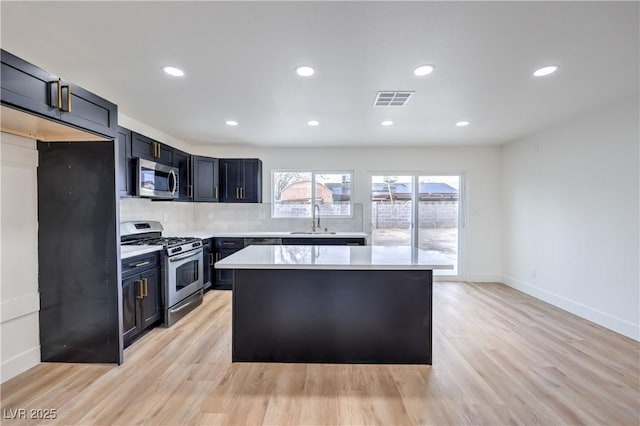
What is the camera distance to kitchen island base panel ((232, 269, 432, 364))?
2438 mm

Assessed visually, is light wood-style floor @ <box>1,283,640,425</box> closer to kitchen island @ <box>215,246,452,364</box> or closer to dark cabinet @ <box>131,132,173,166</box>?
kitchen island @ <box>215,246,452,364</box>

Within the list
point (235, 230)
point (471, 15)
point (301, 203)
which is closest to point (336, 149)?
point (301, 203)

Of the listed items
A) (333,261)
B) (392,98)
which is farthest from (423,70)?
(333,261)

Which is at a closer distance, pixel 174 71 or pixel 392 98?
pixel 174 71

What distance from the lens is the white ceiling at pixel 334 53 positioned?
1662 mm

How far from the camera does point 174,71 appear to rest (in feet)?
7.74

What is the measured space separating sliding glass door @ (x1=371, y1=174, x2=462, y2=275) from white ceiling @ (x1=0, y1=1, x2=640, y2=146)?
1949mm

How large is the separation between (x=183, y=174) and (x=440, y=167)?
14.4 feet

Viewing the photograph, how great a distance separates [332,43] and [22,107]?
1.95 m

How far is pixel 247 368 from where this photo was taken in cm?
237

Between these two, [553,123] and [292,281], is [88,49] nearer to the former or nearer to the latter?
[292,281]

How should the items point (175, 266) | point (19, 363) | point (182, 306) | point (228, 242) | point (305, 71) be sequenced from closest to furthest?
point (19, 363), point (305, 71), point (175, 266), point (182, 306), point (228, 242)

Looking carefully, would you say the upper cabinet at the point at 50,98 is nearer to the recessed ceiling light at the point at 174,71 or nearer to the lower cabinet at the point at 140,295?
the recessed ceiling light at the point at 174,71

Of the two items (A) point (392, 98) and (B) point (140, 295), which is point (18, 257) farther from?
(A) point (392, 98)
